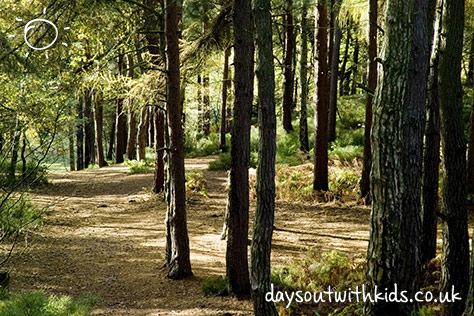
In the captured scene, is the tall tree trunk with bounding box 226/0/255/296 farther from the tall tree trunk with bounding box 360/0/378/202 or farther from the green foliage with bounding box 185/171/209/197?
the green foliage with bounding box 185/171/209/197

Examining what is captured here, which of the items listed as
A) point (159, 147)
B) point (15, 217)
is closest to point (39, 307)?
point (15, 217)

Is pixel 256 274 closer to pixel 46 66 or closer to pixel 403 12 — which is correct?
pixel 403 12

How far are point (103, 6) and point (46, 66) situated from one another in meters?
1.90

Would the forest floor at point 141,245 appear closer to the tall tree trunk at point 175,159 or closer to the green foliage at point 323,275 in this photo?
the tall tree trunk at point 175,159

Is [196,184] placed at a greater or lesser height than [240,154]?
lesser

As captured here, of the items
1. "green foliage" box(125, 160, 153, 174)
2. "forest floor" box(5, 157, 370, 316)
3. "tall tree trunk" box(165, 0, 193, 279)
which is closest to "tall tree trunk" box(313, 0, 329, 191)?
"forest floor" box(5, 157, 370, 316)

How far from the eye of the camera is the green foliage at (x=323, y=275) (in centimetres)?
655

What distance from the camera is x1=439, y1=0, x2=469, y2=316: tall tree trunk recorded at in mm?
4863

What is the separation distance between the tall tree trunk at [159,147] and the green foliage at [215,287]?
695cm

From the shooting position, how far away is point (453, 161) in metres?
4.94

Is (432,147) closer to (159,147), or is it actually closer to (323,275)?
(323,275)

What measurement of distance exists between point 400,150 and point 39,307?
4.37m

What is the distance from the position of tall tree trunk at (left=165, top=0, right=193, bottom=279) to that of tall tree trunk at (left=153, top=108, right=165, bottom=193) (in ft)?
18.9

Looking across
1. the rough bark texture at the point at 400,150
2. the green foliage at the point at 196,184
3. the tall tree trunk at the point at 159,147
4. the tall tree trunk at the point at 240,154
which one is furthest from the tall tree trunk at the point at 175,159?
the green foliage at the point at 196,184
